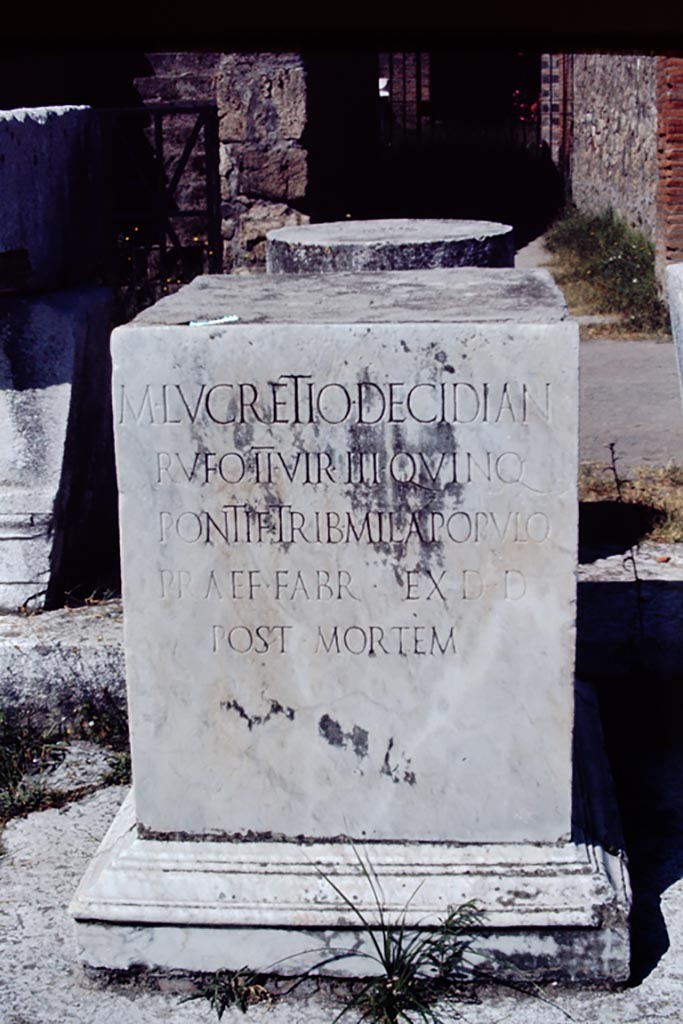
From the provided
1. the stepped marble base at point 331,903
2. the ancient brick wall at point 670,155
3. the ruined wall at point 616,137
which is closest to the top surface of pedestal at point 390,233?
the stepped marble base at point 331,903

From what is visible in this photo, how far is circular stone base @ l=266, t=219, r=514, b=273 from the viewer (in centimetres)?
438

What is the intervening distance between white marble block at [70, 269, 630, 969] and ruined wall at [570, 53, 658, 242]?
692 cm

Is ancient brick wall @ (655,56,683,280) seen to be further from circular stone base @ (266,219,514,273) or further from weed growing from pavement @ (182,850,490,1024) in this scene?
weed growing from pavement @ (182,850,490,1024)

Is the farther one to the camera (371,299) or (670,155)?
(670,155)

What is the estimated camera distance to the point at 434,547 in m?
2.49

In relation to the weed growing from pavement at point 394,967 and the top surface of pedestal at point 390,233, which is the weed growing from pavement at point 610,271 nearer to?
the top surface of pedestal at point 390,233

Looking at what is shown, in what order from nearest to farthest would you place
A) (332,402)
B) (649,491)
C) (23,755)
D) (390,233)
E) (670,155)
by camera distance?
(332,402), (23,755), (390,233), (649,491), (670,155)

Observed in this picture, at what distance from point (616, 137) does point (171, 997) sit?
35.9ft

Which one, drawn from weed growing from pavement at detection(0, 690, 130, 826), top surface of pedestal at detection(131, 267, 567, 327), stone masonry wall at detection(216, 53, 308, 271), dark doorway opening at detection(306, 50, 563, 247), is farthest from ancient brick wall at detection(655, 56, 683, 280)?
weed growing from pavement at detection(0, 690, 130, 826)

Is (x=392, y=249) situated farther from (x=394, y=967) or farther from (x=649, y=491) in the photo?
(x=394, y=967)

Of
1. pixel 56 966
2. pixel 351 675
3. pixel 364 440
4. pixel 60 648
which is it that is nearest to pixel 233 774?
pixel 351 675

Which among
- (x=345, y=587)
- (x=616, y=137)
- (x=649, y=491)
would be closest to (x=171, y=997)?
(x=345, y=587)

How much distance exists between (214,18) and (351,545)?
1.74 metres

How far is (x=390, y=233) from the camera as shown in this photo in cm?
493
